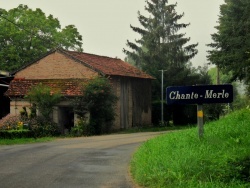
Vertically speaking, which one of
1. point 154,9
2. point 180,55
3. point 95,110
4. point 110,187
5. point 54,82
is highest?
point 154,9

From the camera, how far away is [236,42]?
3005cm

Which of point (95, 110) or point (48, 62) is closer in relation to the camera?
point (95, 110)

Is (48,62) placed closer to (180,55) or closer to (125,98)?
(125,98)

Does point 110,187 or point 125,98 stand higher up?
point 125,98

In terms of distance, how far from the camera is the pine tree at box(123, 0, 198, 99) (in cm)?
4759

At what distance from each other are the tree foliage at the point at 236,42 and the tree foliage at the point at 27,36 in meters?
20.6

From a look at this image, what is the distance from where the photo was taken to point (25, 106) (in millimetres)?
29547

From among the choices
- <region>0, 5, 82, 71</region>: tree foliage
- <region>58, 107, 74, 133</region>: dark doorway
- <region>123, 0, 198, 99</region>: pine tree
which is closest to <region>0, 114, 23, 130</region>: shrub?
<region>58, 107, 74, 133</region>: dark doorway

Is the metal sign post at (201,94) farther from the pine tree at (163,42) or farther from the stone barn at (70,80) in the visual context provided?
the pine tree at (163,42)

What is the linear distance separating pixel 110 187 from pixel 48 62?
24031mm

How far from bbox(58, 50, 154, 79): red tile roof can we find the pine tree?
10806 mm

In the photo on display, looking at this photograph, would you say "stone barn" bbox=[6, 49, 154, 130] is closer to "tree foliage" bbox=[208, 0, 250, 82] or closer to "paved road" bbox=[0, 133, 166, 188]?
"tree foliage" bbox=[208, 0, 250, 82]

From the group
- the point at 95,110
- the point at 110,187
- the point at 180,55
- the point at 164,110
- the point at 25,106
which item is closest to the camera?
the point at 110,187

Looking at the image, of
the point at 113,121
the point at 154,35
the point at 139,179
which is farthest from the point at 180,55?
the point at 139,179
